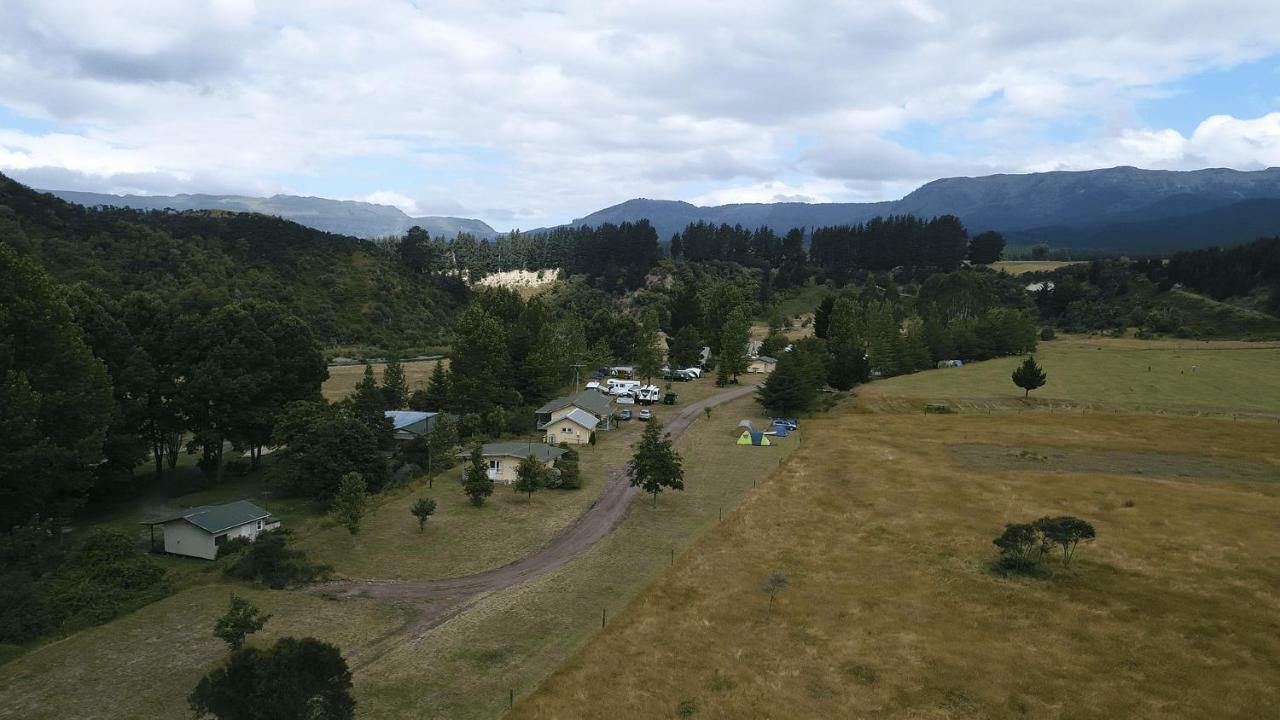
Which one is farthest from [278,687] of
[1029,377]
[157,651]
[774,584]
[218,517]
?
[1029,377]

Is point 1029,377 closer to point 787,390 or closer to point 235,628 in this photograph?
point 787,390

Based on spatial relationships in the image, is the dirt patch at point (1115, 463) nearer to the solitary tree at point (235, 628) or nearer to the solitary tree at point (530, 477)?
the solitary tree at point (530, 477)

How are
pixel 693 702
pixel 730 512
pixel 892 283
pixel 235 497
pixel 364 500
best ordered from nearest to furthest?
pixel 693 702 < pixel 364 500 < pixel 730 512 < pixel 235 497 < pixel 892 283

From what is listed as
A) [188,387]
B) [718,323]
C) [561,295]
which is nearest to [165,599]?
[188,387]

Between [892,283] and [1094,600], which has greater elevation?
[892,283]

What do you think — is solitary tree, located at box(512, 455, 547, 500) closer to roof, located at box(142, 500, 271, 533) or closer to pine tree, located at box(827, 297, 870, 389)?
roof, located at box(142, 500, 271, 533)

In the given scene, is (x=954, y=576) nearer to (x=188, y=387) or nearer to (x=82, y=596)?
(x=82, y=596)
